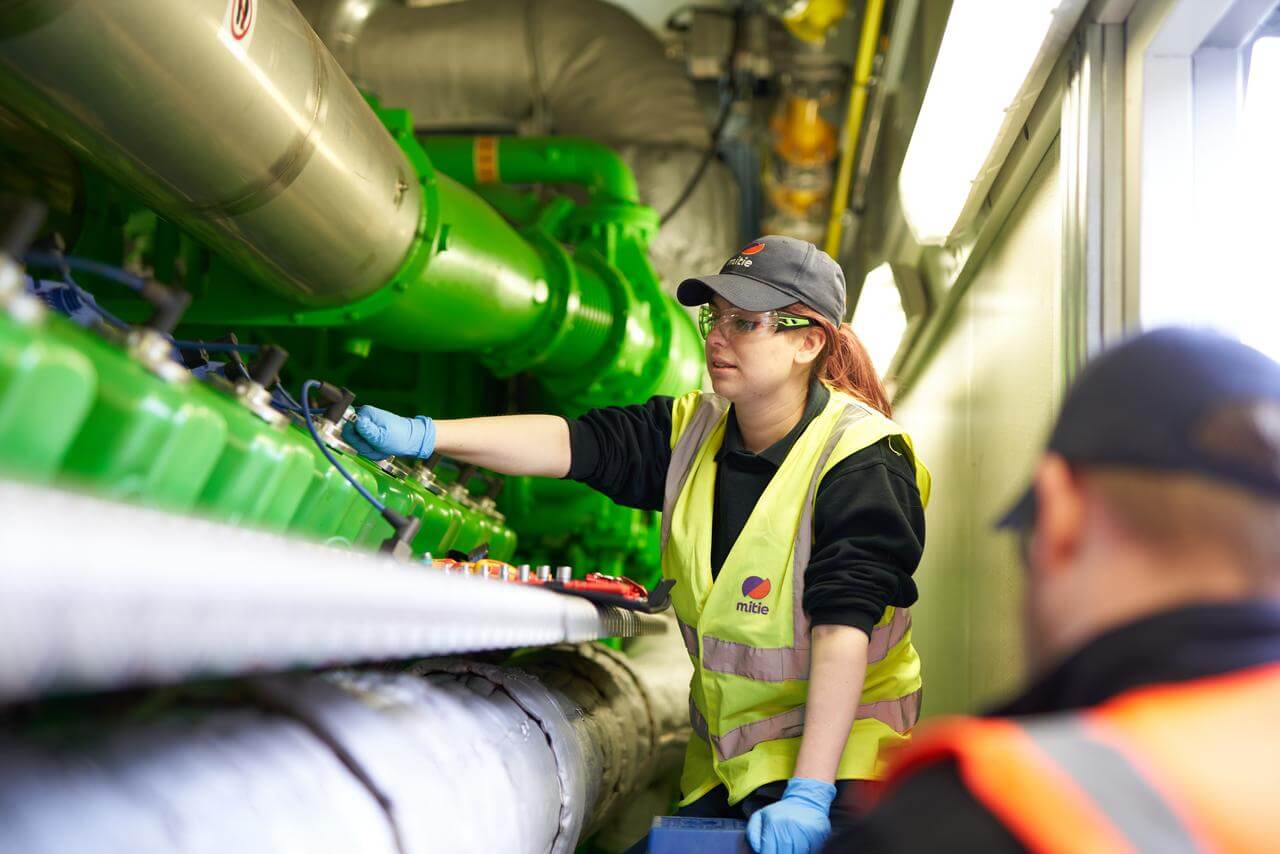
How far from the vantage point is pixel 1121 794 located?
2.14ft

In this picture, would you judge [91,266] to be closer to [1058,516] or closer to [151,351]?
[151,351]

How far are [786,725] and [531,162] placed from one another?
241cm

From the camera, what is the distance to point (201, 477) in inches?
46.0

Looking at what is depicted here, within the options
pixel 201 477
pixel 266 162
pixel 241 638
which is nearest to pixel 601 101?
pixel 266 162

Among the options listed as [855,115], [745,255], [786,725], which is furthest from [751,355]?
[855,115]

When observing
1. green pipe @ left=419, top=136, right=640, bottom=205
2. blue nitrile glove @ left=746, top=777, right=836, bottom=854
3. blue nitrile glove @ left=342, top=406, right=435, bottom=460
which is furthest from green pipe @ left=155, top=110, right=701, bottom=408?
blue nitrile glove @ left=746, top=777, right=836, bottom=854

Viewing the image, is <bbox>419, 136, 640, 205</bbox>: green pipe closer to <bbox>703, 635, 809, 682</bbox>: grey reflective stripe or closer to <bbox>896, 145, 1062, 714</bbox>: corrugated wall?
<bbox>896, 145, 1062, 714</bbox>: corrugated wall

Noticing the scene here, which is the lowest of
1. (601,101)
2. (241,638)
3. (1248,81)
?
(241,638)

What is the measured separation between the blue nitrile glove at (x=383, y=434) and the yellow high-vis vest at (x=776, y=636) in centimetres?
52

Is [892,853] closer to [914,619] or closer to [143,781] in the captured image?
[143,781]

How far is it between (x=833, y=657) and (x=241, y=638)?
1.30 meters

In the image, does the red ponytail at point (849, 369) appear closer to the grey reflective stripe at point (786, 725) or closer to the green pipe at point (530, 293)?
the grey reflective stripe at point (786, 725)

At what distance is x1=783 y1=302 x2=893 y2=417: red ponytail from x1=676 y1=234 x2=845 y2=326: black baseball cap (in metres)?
0.08

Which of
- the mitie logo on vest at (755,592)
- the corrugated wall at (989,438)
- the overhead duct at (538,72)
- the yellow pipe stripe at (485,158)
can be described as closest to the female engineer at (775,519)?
the mitie logo on vest at (755,592)
